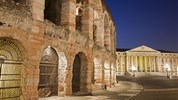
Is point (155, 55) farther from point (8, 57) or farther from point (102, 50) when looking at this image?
point (8, 57)

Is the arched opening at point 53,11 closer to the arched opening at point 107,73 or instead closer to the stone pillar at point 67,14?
the stone pillar at point 67,14

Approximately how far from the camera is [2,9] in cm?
765

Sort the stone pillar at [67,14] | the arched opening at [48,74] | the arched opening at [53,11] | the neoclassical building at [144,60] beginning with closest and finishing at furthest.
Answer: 1. the arched opening at [48,74]
2. the stone pillar at [67,14]
3. the arched opening at [53,11]
4. the neoclassical building at [144,60]

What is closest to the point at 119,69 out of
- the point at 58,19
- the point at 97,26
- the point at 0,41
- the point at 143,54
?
the point at 143,54

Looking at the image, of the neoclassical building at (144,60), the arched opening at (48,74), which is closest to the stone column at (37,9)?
the arched opening at (48,74)

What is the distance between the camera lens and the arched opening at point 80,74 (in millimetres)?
13777

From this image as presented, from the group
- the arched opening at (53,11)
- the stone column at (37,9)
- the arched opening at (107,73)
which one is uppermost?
the arched opening at (53,11)

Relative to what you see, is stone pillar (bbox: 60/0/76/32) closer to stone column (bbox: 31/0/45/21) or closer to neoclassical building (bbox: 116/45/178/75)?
stone column (bbox: 31/0/45/21)

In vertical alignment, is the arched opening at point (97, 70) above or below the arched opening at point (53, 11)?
below

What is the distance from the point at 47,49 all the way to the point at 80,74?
340 cm

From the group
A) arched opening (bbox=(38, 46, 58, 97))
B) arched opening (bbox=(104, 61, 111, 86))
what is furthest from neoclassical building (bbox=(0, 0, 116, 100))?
arched opening (bbox=(104, 61, 111, 86))

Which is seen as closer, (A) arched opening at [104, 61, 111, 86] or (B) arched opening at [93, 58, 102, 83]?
(B) arched opening at [93, 58, 102, 83]

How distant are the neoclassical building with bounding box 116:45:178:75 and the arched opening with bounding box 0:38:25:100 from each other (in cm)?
7045

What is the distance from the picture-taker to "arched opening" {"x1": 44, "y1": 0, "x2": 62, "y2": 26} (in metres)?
13.2
